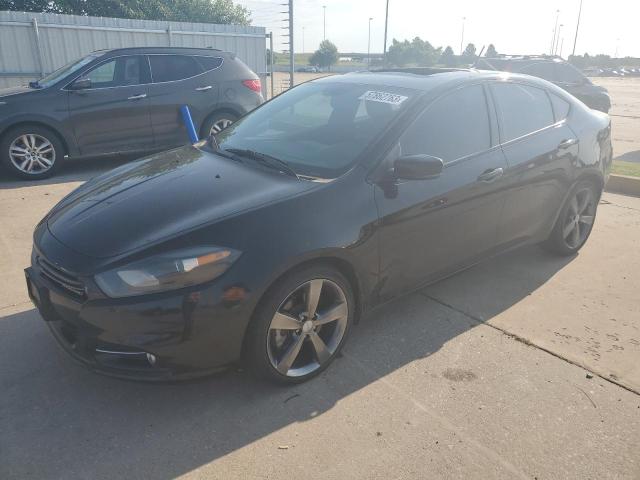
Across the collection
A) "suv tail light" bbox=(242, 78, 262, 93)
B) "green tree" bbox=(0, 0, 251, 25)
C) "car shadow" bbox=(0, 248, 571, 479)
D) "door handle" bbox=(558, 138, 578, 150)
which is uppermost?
"green tree" bbox=(0, 0, 251, 25)

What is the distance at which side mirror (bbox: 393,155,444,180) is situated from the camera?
9.91ft

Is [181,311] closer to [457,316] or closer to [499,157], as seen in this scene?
[457,316]

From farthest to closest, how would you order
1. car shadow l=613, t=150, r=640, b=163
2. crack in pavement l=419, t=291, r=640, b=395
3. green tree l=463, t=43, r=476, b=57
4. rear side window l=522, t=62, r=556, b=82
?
green tree l=463, t=43, r=476, b=57
rear side window l=522, t=62, r=556, b=82
car shadow l=613, t=150, r=640, b=163
crack in pavement l=419, t=291, r=640, b=395

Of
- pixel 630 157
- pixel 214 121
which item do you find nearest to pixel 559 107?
pixel 214 121

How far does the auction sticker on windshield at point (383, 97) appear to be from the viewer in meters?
3.44

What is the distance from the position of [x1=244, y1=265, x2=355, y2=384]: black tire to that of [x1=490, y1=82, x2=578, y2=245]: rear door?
1.62 m

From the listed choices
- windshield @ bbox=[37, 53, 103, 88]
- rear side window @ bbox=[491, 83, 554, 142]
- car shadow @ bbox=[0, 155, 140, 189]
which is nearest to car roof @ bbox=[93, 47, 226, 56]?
windshield @ bbox=[37, 53, 103, 88]

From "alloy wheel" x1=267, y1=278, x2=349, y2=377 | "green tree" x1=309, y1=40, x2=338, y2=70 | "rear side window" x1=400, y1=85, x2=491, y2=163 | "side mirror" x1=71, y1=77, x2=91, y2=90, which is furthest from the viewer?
"green tree" x1=309, y1=40, x2=338, y2=70

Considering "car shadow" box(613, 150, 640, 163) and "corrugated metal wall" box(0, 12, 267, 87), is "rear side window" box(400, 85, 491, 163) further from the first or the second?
"corrugated metal wall" box(0, 12, 267, 87)

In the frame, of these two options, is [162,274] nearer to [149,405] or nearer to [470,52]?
[149,405]

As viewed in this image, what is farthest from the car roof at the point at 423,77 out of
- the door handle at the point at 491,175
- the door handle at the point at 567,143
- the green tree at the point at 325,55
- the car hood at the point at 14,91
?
the green tree at the point at 325,55

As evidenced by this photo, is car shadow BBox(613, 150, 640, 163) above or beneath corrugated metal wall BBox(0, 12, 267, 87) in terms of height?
beneath

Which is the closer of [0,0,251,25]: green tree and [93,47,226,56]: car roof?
[93,47,226,56]: car roof

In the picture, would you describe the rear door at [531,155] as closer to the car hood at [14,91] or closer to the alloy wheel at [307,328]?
the alloy wheel at [307,328]
